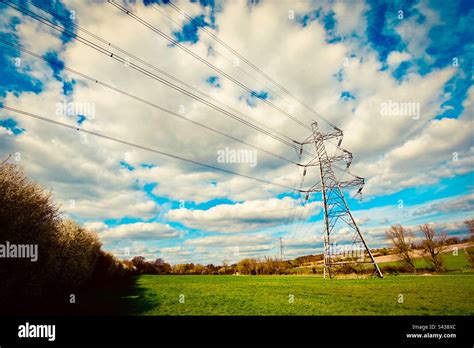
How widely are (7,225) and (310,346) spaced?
1427 cm

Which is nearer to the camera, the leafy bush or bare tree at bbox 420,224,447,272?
the leafy bush

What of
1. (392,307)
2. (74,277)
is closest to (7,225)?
(74,277)

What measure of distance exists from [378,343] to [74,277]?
2475 centimetres

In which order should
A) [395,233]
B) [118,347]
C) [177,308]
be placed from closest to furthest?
1. [118,347]
2. [177,308]
3. [395,233]

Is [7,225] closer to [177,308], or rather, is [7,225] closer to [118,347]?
[118,347]

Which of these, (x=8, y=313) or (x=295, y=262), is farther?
(x=295, y=262)

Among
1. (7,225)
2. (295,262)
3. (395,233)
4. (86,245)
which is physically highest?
(7,225)

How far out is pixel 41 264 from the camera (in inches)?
540

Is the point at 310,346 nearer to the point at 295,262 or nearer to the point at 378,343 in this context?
the point at 378,343

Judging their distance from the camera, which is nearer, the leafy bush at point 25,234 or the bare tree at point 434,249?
the leafy bush at point 25,234

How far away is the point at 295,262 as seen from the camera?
102m

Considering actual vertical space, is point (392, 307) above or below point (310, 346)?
below

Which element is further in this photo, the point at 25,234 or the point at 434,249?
the point at 434,249

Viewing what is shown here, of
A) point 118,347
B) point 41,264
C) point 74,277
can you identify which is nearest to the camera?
point 118,347
